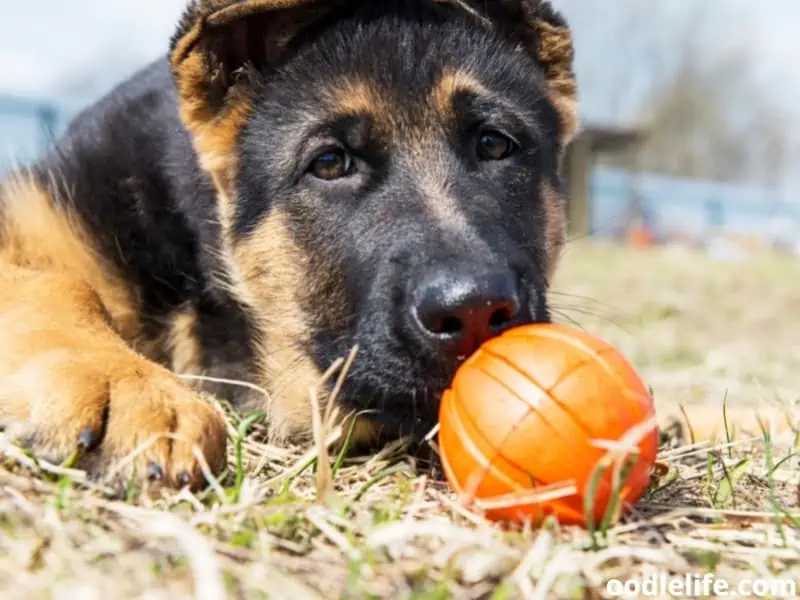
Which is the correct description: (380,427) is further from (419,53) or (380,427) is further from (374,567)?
(419,53)

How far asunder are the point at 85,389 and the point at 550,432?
1194 millimetres

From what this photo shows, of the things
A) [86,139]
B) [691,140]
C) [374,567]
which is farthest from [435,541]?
[691,140]

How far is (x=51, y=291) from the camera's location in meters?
3.16

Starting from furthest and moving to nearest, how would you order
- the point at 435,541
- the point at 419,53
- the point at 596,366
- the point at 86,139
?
the point at 86,139, the point at 419,53, the point at 596,366, the point at 435,541

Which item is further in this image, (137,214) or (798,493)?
(137,214)

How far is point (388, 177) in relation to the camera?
126 inches

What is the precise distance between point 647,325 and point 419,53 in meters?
6.03

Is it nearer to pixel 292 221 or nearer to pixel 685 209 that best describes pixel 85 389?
pixel 292 221

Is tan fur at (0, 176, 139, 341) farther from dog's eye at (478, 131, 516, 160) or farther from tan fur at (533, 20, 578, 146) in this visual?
tan fur at (533, 20, 578, 146)

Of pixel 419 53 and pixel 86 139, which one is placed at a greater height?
pixel 419 53

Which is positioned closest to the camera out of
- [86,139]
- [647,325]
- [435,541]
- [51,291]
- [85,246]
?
[435,541]

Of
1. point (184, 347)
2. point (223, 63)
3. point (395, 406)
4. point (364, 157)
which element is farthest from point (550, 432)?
point (223, 63)

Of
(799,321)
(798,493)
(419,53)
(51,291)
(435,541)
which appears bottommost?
(799,321)

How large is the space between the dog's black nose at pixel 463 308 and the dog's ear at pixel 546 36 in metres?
1.56
